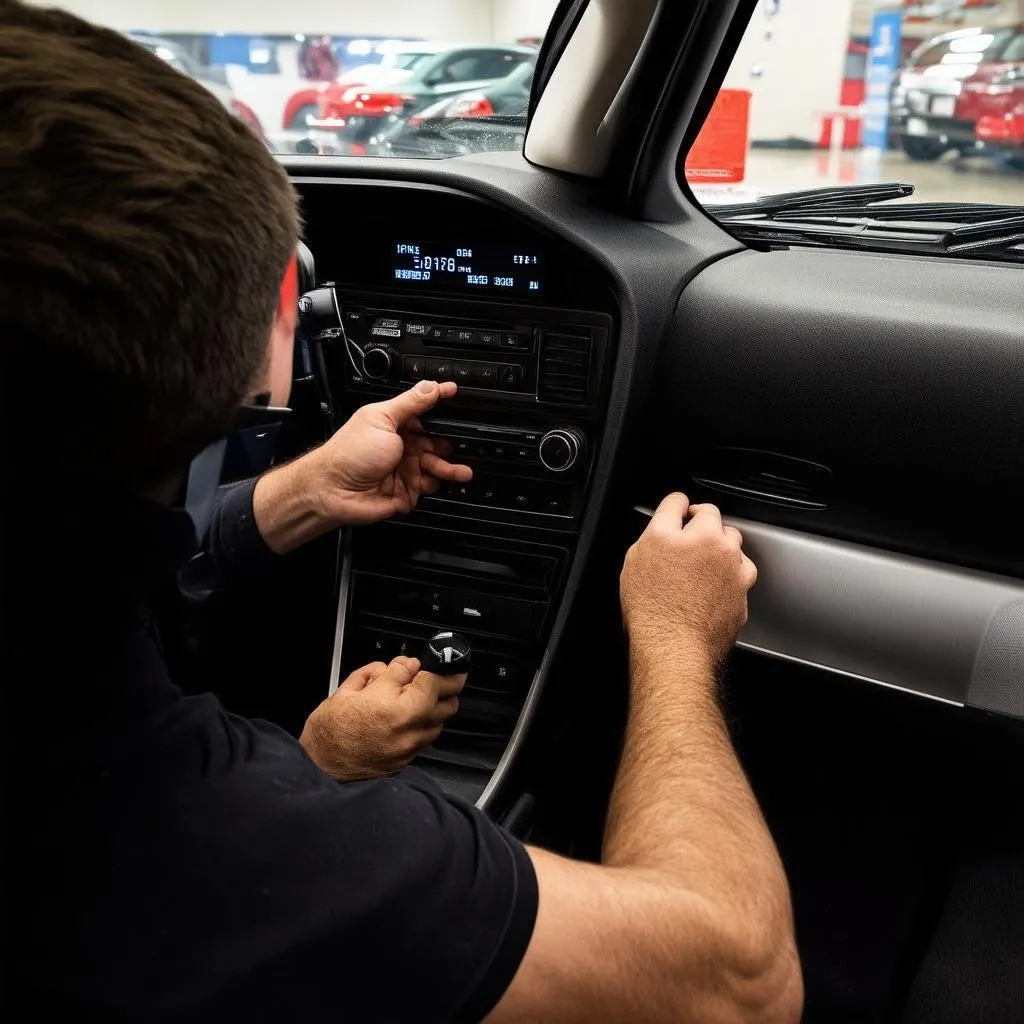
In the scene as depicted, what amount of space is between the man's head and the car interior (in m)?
1.17

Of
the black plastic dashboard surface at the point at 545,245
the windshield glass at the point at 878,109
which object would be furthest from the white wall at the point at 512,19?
the black plastic dashboard surface at the point at 545,245

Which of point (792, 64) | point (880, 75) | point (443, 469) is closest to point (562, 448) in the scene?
point (443, 469)

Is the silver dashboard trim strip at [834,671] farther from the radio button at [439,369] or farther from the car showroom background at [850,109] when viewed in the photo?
the car showroom background at [850,109]

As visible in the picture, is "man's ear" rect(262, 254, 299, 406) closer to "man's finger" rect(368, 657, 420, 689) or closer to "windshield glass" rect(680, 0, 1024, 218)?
"man's finger" rect(368, 657, 420, 689)

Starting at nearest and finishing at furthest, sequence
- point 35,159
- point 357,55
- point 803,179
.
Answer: point 35,159, point 803,179, point 357,55

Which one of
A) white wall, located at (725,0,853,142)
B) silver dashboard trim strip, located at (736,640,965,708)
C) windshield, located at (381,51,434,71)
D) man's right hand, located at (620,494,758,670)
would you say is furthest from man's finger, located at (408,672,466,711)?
windshield, located at (381,51,434,71)

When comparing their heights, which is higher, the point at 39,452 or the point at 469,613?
the point at 39,452

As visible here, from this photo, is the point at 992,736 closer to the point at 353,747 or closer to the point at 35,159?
the point at 353,747

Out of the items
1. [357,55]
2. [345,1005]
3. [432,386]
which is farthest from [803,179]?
[357,55]

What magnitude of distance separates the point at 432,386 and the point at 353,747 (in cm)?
69

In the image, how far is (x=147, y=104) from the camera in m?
0.84

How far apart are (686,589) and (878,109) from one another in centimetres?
191

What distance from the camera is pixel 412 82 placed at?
6559 millimetres

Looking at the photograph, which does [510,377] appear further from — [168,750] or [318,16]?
[318,16]
